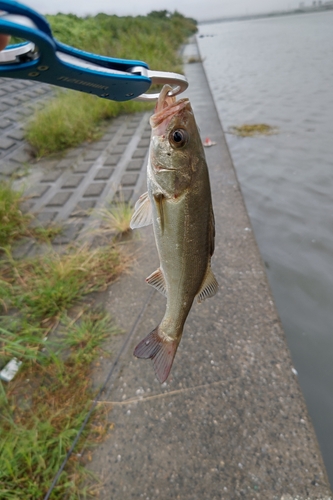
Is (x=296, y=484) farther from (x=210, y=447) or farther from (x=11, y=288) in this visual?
(x=11, y=288)

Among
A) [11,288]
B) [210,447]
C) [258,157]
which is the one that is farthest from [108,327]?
[258,157]

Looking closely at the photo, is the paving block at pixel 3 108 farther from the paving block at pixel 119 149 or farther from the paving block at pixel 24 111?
the paving block at pixel 119 149

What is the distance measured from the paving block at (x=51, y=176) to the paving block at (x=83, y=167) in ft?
0.98

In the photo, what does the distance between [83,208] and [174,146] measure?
130 inches

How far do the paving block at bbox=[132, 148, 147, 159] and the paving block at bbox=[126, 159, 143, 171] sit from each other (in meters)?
0.23

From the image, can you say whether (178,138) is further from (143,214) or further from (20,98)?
(20,98)

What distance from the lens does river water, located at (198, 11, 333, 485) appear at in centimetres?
264

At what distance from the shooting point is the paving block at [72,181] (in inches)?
195

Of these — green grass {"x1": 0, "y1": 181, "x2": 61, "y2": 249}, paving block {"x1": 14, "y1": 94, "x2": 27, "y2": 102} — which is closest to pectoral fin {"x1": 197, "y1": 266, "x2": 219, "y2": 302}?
green grass {"x1": 0, "y1": 181, "x2": 61, "y2": 249}

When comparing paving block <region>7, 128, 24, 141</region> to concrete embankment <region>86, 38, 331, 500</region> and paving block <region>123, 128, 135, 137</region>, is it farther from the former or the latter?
concrete embankment <region>86, 38, 331, 500</region>

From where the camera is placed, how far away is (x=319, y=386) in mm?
2430

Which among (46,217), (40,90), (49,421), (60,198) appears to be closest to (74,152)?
(60,198)

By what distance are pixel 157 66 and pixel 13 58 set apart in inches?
382

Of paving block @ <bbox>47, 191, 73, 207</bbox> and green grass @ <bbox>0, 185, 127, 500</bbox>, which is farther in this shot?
paving block @ <bbox>47, 191, 73, 207</bbox>
